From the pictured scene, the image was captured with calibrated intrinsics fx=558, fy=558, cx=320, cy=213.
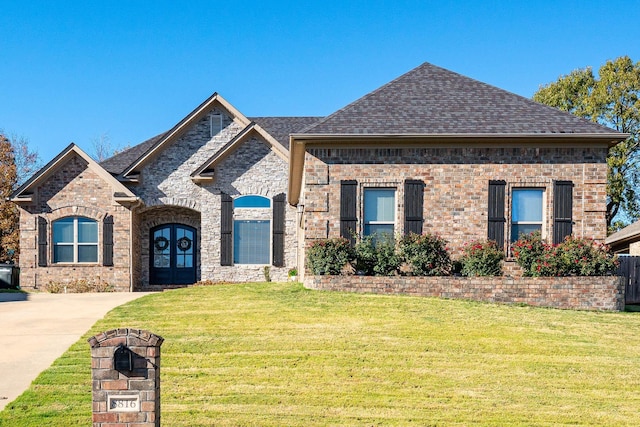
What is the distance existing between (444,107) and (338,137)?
3.48 meters

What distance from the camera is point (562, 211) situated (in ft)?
47.4

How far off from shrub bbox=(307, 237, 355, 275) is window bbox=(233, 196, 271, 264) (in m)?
6.42

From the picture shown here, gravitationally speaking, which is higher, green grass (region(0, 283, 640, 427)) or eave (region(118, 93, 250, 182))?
eave (region(118, 93, 250, 182))

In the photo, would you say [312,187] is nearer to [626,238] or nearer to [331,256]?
[331,256]

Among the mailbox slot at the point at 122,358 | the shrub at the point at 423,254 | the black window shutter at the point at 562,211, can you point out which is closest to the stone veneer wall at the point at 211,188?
the shrub at the point at 423,254

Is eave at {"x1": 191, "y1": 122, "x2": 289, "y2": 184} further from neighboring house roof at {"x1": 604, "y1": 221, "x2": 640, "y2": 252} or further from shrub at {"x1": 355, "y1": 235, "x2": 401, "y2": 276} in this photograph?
neighboring house roof at {"x1": 604, "y1": 221, "x2": 640, "y2": 252}

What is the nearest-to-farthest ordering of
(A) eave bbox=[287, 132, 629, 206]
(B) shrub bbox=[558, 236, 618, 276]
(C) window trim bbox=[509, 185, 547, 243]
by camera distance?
1. (B) shrub bbox=[558, 236, 618, 276]
2. (A) eave bbox=[287, 132, 629, 206]
3. (C) window trim bbox=[509, 185, 547, 243]

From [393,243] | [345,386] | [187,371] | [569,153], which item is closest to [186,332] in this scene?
[187,371]

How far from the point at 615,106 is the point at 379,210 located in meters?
24.0

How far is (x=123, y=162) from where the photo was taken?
2202cm

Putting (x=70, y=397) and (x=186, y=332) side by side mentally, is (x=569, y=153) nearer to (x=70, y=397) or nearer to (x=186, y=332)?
(x=186, y=332)

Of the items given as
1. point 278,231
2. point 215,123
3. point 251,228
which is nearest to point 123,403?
point 278,231

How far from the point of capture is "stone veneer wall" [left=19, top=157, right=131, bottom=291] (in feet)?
63.3

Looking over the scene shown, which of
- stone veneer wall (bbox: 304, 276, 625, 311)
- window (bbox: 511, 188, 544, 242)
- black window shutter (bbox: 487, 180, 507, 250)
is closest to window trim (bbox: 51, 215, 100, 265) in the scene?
stone veneer wall (bbox: 304, 276, 625, 311)
